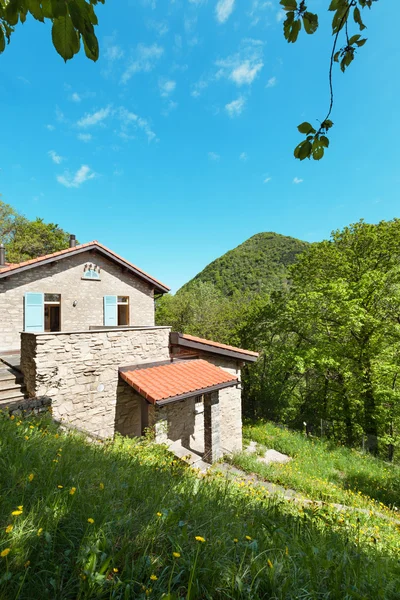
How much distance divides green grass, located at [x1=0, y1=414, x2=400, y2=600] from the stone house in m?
3.50

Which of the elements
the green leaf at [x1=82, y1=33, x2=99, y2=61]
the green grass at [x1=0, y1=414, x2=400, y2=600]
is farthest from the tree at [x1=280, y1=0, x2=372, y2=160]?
the green grass at [x1=0, y1=414, x2=400, y2=600]

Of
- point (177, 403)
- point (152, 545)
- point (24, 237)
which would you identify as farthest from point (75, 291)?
point (24, 237)

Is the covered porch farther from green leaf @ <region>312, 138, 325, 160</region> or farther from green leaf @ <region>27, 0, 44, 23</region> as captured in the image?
green leaf @ <region>27, 0, 44, 23</region>

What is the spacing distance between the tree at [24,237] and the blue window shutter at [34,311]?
45.5 ft

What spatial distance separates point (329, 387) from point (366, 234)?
9.72 metres

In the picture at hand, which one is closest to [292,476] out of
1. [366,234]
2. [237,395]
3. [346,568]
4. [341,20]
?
[237,395]

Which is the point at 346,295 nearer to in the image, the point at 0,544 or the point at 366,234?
the point at 366,234

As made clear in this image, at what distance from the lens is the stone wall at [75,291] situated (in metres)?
9.70

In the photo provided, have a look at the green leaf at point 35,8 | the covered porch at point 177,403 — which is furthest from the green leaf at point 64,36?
the covered porch at point 177,403

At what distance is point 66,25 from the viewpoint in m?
1.15

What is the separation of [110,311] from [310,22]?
1164 cm

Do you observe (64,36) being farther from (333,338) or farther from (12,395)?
(333,338)

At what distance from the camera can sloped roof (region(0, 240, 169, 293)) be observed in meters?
9.59

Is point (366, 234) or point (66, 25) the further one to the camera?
point (366, 234)
